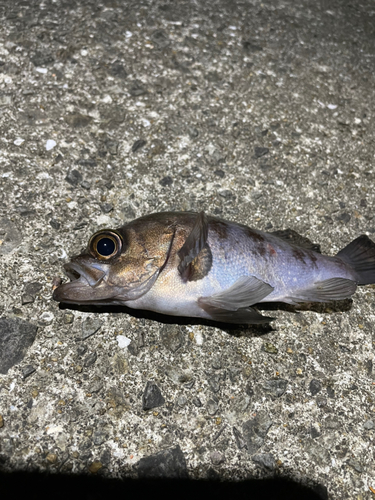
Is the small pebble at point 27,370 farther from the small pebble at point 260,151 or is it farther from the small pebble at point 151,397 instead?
the small pebble at point 260,151

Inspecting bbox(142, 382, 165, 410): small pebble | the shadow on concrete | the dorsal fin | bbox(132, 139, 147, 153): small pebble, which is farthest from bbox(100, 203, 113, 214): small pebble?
the shadow on concrete

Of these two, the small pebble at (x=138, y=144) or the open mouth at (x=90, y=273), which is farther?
the small pebble at (x=138, y=144)

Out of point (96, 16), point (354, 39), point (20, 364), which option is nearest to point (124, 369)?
point (20, 364)

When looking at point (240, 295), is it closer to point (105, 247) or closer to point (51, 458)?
point (105, 247)

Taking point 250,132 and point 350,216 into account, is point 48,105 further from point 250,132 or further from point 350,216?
point 350,216

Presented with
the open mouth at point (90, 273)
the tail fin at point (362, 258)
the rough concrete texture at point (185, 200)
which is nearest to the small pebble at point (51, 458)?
the rough concrete texture at point (185, 200)

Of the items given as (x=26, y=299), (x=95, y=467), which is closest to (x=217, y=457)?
(x=95, y=467)

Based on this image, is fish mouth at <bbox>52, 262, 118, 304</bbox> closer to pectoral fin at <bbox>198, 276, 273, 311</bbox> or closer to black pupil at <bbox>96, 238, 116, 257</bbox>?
black pupil at <bbox>96, 238, 116, 257</bbox>
